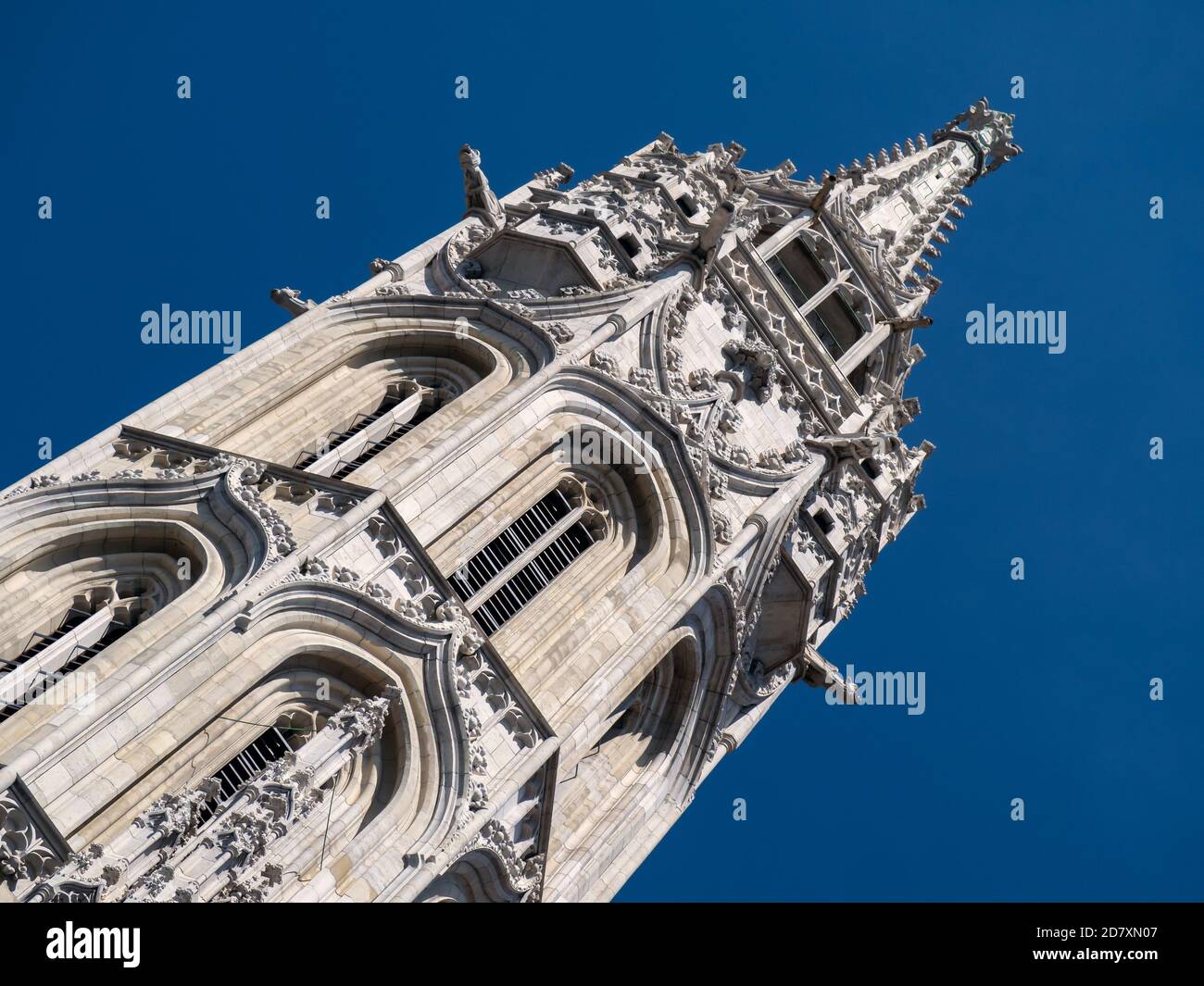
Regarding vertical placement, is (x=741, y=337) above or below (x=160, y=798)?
above

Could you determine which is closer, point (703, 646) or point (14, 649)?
point (14, 649)

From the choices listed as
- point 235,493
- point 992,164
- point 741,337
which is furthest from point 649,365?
point 992,164

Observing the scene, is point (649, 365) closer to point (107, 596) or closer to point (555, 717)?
point (555, 717)

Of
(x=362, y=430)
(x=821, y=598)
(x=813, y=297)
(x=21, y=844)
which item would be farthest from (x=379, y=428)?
(x=813, y=297)

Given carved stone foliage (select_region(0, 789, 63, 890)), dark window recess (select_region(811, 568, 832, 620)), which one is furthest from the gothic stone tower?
dark window recess (select_region(811, 568, 832, 620))

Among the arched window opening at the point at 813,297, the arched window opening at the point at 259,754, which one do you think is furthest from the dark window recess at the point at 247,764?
the arched window opening at the point at 813,297

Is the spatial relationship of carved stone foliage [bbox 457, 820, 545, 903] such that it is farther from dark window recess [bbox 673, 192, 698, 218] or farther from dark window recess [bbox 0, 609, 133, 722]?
dark window recess [bbox 673, 192, 698, 218]
